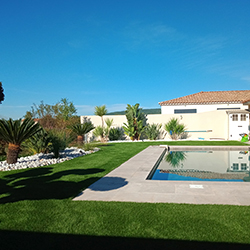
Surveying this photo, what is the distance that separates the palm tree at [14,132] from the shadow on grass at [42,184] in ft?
4.37

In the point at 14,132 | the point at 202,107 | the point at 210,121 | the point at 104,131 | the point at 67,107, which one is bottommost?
the point at 14,132

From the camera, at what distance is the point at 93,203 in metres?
4.16

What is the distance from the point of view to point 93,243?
280 cm

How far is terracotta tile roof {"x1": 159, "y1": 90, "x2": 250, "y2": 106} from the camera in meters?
27.2

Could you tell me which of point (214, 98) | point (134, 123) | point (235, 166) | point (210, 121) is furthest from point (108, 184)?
point (214, 98)

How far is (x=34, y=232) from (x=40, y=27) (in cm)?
1596

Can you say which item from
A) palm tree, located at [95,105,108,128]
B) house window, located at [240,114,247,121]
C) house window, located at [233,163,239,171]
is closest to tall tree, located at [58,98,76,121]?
palm tree, located at [95,105,108,128]

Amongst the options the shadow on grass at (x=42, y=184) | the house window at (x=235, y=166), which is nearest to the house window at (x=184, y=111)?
the house window at (x=235, y=166)

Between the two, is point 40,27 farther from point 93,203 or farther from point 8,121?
point 93,203

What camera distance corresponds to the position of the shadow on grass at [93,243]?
8.81 ft

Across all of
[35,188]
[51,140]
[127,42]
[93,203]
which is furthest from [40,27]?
[93,203]

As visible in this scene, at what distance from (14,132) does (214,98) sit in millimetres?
25063

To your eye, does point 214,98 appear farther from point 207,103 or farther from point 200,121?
point 200,121

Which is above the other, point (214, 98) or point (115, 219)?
point (214, 98)
